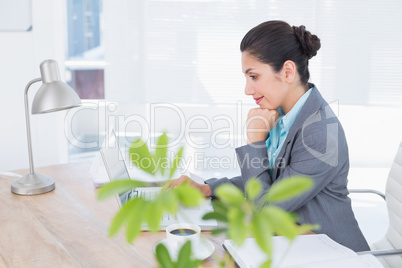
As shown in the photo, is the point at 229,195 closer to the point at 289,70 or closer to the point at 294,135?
the point at 294,135

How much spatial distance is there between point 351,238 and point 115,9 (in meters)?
2.07

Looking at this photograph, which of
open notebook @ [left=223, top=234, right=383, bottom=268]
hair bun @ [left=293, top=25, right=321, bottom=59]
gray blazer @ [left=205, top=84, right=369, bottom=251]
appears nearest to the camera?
open notebook @ [left=223, top=234, right=383, bottom=268]

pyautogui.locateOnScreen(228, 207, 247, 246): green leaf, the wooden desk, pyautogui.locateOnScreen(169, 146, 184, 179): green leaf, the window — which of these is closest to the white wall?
the window

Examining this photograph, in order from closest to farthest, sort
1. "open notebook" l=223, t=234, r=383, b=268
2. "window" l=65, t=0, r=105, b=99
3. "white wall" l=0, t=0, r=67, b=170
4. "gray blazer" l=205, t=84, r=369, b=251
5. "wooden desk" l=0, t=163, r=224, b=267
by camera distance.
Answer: "open notebook" l=223, t=234, r=383, b=268
"wooden desk" l=0, t=163, r=224, b=267
"gray blazer" l=205, t=84, r=369, b=251
"white wall" l=0, t=0, r=67, b=170
"window" l=65, t=0, r=105, b=99

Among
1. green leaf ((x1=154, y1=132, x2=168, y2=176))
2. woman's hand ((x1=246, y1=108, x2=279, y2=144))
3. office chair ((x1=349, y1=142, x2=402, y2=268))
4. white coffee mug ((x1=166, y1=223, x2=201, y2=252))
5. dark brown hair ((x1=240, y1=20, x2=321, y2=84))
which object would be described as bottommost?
office chair ((x1=349, y1=142, x2=402, y2=268))

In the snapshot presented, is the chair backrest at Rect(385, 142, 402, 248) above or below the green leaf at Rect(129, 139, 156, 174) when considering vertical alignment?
below

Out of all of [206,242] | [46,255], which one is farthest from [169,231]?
[46,255]

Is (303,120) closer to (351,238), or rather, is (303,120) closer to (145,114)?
(351,238)

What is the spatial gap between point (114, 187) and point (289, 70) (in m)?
1.21

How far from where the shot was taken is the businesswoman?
53.9 inches

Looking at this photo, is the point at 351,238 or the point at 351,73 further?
the point at 351,73

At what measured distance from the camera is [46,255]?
1060mm

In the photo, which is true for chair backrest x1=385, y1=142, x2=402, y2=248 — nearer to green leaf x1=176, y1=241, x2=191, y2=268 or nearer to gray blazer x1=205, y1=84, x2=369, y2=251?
gray blazer x1=205, y1=84, x2=369, y2=251

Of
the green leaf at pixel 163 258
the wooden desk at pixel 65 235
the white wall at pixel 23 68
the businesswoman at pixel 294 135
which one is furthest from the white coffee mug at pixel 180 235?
the white wall at pixel 23 68
